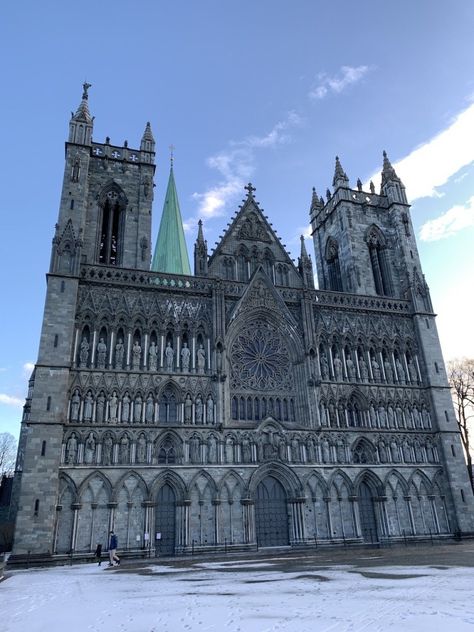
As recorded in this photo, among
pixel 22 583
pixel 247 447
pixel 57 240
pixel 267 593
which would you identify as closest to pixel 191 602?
pixel 267 593

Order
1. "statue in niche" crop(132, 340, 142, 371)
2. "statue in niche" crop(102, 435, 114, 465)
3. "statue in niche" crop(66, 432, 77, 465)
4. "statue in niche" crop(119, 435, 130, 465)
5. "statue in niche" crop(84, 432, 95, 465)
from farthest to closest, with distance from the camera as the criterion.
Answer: "statue in niche" crop(132, 340, 142, 371) → "statue in niche" crop(119, 435, 130, 465) → "statue in niche" crop(102, 435, 114, 465) → "statue in niche" crop(84, 432, 95, 465) → "statue in niche" crop(66, 432, 77, 465)

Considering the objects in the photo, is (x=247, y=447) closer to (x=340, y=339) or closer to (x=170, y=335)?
(x=170, y=335)

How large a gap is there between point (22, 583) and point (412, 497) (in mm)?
24091

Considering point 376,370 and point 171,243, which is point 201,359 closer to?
point 376,370

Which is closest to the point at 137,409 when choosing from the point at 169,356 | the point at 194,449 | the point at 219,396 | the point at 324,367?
the point at 169,356

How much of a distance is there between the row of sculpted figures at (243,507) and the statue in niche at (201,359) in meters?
6.13

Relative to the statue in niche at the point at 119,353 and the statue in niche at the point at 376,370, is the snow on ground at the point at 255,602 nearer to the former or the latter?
the statue in niche at the point at 119,353

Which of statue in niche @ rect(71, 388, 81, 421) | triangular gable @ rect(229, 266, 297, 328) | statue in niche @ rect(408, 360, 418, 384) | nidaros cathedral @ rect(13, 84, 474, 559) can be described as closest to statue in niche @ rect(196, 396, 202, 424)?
nidaros cathedral @ rect(13, 84, 474, 559)

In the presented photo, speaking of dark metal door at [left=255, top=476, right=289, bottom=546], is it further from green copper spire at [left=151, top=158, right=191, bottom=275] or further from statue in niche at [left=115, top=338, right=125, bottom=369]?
green copper spire at [left=151, top=158, right=191, bottom=275]

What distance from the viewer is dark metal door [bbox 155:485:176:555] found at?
2645 cm

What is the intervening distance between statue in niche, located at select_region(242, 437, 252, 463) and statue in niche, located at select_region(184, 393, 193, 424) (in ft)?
11.5

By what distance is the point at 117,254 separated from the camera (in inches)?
1371

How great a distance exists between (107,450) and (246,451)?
801 centimetres

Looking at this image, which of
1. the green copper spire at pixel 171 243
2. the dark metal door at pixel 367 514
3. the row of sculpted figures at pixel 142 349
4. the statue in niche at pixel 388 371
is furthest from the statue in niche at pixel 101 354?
the statue in niche at pixel 388 371
